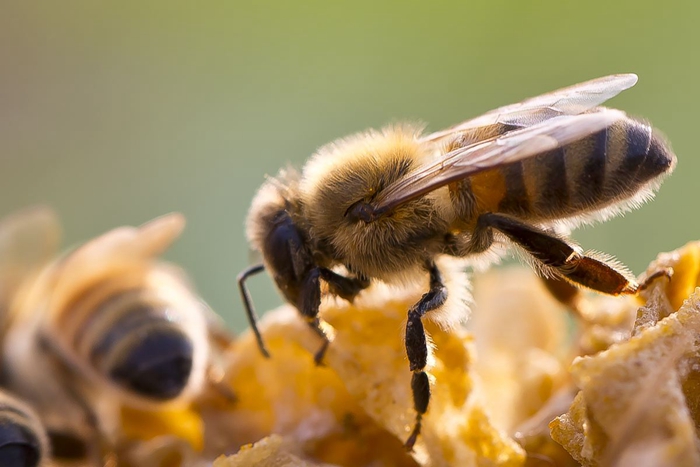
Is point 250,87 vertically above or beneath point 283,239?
beneath

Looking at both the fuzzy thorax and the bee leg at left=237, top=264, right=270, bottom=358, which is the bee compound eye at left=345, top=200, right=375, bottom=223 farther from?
the bee leg at left=237, top=264, right=270, bottom=358

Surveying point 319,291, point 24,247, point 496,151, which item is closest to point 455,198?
point 496,151

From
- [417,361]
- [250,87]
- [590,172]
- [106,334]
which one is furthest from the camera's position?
[250,87]

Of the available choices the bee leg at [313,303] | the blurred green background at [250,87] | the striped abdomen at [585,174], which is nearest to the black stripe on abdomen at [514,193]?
the striped abdomen at [585,174]

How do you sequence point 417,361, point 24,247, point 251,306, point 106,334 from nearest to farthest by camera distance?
point 417,361 < point 251,306 < point 106,334 < point 24,247

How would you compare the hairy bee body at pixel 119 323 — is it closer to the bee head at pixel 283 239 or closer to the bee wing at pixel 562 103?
the bee head at pixel 283 239

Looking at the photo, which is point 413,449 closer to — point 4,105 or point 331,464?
point 331,464

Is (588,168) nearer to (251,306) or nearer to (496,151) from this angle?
(496,151)
